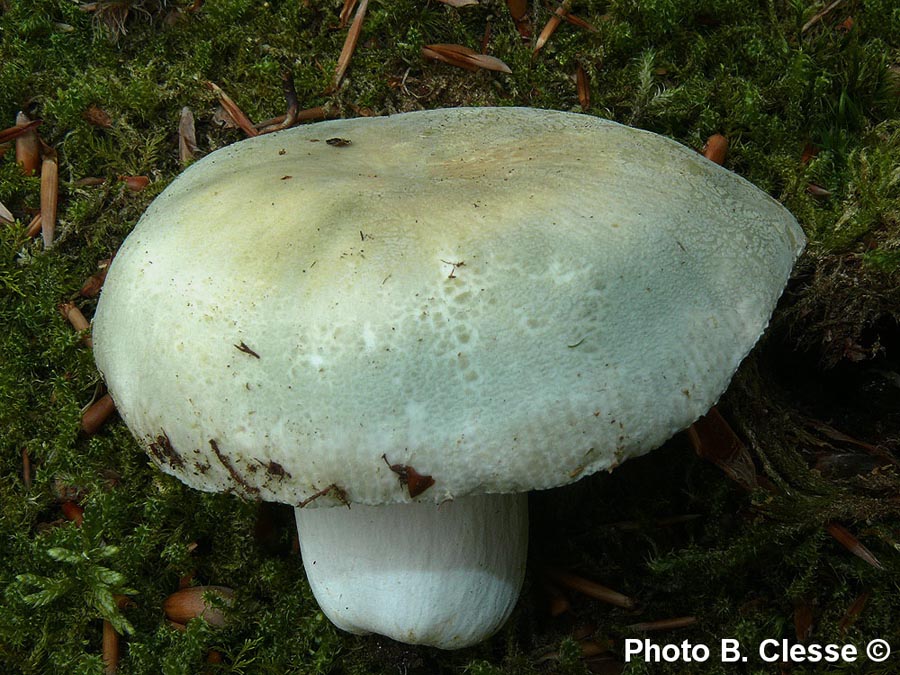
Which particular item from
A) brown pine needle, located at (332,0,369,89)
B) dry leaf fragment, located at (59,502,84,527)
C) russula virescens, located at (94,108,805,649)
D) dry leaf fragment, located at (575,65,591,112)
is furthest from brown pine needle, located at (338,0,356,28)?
dry leaf fragment, located at (59,502,84,527)

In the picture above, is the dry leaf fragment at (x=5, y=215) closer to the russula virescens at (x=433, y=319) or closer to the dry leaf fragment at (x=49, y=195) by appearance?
the dry leaf fragment at (x=49, y=195)

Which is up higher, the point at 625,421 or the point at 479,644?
the point at 625,421

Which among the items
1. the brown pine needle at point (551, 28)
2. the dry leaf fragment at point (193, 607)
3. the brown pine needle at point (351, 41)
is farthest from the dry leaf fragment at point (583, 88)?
the dry leaf fragment at point (193, 607)

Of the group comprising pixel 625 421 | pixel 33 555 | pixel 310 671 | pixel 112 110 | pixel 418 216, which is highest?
pixel 418 216

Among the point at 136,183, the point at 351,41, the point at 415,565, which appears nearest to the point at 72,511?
the point at 136,183

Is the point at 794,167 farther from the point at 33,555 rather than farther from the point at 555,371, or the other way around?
the point at 33,555

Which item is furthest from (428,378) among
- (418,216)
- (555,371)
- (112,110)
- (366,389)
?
(112,110)

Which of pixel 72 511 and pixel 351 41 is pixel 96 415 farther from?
pixel 351 41
